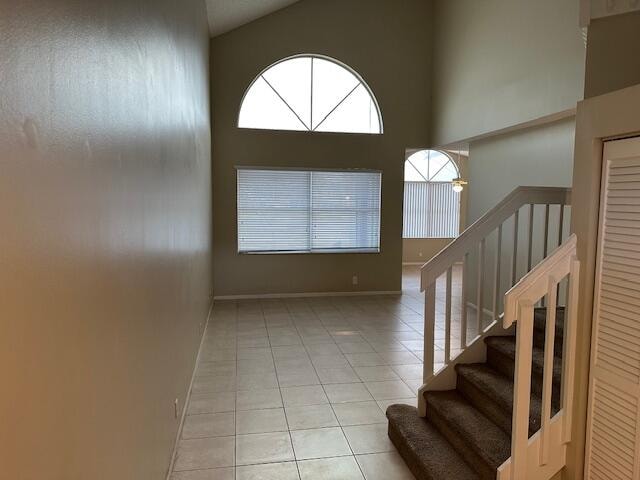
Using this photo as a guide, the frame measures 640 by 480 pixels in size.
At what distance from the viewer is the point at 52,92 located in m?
1.01

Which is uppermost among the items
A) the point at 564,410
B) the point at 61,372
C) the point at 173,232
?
the point at 173,232

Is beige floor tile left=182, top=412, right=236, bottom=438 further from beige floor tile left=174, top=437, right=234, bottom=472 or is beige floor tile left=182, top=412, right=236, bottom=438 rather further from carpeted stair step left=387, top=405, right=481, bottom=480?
carpeted stair step left=387, top=405, right=481, bottom=480

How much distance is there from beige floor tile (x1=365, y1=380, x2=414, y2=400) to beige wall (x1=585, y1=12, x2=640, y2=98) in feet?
8.32

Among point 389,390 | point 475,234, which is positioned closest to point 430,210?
point 389,390

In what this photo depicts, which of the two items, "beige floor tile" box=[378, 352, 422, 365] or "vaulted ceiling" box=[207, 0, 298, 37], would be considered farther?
"vaulted ceiling" box=[207, 0, 298, 37]

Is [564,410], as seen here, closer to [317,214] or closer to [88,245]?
[88,245]

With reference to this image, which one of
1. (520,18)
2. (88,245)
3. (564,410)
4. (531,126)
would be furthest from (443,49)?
(88,245)

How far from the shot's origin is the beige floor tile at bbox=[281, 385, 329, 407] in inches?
140

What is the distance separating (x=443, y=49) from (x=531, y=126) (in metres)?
2.44

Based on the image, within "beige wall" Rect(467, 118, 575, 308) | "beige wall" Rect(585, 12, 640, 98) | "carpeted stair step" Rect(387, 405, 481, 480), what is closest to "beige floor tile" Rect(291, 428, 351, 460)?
"carpeted stair step" Rect(387, 405, 481, 480)

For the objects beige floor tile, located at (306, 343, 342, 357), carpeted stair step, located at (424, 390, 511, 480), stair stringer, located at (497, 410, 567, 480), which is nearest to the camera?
stair stringer, located at (497, 410, 567, 480)

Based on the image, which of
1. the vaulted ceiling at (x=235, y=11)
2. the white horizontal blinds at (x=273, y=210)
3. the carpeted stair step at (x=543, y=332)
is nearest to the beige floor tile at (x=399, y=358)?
the carpeted stair step at (x=543, y=332)

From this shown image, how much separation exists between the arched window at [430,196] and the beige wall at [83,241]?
32.7 ft

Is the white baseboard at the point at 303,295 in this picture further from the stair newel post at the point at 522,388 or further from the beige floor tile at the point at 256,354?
the stair newel post at the point at 522,388
